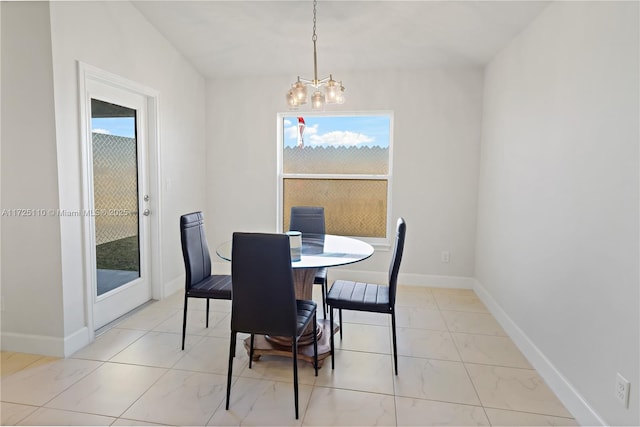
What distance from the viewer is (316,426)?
6.25 feet

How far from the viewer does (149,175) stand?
3.54 metres

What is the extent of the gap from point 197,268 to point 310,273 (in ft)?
2.70

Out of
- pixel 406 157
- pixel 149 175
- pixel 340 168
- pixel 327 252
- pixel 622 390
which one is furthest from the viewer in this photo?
pixel 340 168

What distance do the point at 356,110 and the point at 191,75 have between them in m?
1.79

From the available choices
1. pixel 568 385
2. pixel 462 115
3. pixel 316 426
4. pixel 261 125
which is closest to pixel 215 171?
pixel 261 125

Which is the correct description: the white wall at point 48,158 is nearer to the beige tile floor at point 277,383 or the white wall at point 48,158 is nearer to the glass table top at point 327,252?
the beige tile floor at point 277,383

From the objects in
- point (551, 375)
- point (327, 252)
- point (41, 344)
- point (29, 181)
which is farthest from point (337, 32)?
point (41, 344)

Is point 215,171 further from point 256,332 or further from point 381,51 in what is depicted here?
point 256,332

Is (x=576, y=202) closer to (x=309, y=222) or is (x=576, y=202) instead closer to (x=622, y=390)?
(x=622, y=390)

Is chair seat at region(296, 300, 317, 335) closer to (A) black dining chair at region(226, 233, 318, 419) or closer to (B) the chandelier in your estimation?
(A) black dining chair at region(226, 233, 318, 419)

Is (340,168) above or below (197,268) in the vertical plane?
above

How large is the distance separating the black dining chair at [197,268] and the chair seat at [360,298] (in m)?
0.73

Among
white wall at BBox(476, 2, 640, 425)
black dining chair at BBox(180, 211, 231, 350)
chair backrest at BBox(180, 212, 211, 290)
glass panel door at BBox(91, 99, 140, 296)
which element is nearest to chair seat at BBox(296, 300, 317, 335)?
black dining chair at BBox(180, 211, 231, 350)

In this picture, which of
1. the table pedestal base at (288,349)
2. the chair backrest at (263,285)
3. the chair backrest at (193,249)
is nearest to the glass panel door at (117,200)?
the chair backrest at (193,249)
